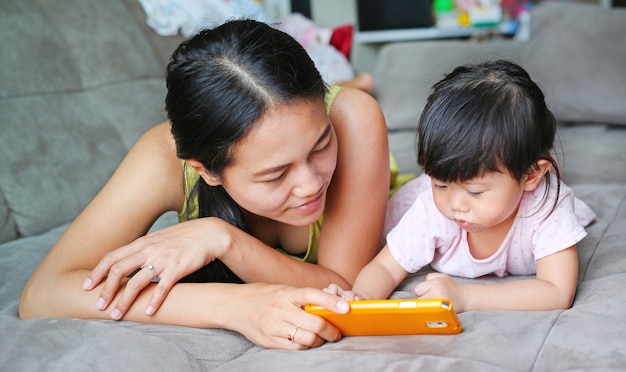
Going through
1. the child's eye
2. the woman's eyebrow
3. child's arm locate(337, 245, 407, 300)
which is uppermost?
the woman's eyebrow

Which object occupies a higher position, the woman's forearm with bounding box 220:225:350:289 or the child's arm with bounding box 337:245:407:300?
the woman's forearm with bounding box 220:225:350:289

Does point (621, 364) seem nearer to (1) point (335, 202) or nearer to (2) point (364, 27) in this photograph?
(1) point (335, 202)

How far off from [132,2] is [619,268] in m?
2.05

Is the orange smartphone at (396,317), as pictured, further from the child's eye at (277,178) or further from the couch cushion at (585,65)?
the couch cushion at (585,65)

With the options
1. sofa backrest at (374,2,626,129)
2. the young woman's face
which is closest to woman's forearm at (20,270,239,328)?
the young woman's face

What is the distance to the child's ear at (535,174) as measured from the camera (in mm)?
1178

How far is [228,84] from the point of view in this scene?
3.65ft

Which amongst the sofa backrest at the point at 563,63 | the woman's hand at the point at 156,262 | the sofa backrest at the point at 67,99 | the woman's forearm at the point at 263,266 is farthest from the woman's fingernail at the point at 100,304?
the sofa backrest at the point at 563,63

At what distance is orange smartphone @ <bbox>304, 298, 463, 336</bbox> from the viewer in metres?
0.98

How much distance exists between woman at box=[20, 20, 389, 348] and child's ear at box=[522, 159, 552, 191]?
0.29 metres

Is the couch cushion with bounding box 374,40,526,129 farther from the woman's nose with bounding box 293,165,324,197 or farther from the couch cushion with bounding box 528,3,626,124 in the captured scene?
the woman's nose with bounding box 293,165,324,197

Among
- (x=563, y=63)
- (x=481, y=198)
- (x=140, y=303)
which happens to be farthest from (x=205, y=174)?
(x=563, y=63)

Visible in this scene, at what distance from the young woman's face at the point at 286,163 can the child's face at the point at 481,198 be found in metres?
0.20

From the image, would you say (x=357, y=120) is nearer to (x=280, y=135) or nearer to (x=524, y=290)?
(x=280, y=135)
